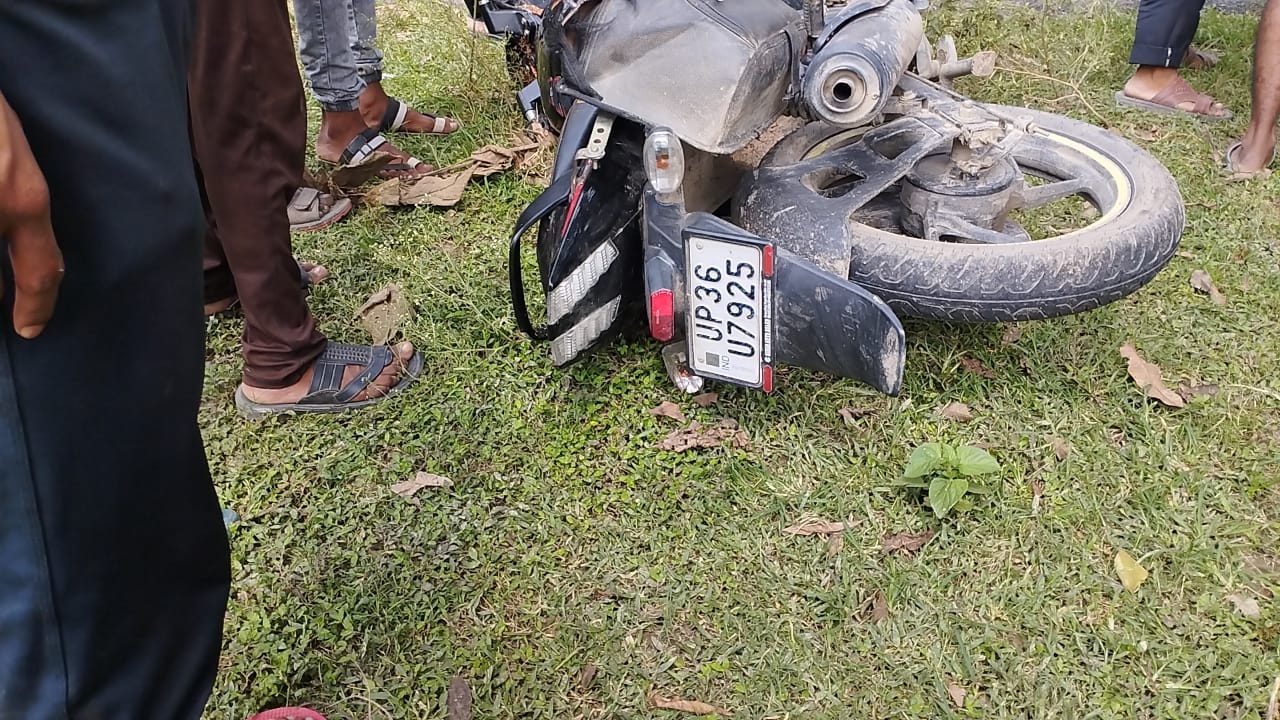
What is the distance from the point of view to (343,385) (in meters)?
2.33

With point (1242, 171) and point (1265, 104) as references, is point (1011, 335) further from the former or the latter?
point (1265, 104)

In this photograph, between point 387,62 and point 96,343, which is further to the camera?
point 387,62

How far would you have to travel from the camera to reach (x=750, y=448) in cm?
215

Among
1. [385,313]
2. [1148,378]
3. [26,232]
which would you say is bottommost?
[385,313]

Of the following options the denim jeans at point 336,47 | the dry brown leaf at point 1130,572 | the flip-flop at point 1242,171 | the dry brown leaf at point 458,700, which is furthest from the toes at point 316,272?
the flip-flop at point 1242,171

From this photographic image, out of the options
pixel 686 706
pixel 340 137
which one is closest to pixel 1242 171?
pixel 686 706

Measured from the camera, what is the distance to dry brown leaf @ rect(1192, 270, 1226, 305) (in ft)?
8.22

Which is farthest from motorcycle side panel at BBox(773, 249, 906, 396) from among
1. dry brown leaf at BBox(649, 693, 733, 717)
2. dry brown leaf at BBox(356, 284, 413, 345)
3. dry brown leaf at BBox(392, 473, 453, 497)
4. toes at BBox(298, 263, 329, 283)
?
toes at BBox(298, 263, 329, 283)

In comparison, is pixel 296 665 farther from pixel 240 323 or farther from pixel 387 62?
pixel 387 62

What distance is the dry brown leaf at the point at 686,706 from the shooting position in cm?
162

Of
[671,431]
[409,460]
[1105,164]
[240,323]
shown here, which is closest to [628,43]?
[671,431]

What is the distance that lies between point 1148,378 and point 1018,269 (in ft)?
1.92

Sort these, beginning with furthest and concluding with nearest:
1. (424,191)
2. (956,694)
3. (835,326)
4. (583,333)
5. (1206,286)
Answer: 1. (424,191)
2. (1206,286)
3. (583,333)
4. (835,326)
5. (956,694)

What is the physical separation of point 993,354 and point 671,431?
88 centimetres
